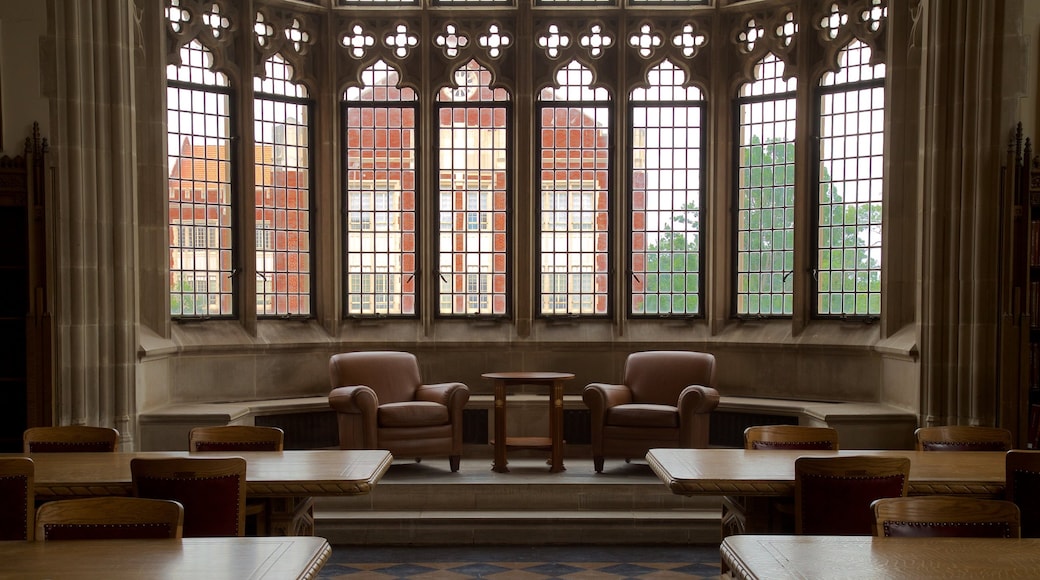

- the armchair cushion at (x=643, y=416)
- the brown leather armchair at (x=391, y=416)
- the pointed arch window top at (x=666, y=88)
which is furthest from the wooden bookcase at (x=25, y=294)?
the pointed arch window top at (x=666, y=88)

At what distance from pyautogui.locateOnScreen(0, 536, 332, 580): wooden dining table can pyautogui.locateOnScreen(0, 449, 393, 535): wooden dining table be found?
981mm

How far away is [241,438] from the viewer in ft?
15.9

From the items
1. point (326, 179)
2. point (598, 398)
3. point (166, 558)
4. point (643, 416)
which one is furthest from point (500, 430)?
point (166, 558)

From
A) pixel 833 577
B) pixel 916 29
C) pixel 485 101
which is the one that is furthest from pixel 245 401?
pixel 833 577

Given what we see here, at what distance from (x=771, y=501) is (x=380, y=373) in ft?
15.3

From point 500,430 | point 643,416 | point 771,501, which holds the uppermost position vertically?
point 771,501

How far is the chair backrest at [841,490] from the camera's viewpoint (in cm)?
374

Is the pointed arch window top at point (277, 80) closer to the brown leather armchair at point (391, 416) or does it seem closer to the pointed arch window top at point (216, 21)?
the pointed arch window top at point (216, 21)

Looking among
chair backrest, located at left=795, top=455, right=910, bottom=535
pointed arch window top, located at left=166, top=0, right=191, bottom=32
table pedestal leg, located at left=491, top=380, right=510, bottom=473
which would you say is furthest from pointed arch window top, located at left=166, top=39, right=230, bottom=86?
chair backrest, located at left=795, top=455, right=910, bottom=535

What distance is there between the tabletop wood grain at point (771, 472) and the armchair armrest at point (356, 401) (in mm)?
3393

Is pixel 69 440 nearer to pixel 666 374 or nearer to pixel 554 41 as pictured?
pixel 666 374

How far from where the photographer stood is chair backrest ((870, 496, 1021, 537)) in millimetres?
3035

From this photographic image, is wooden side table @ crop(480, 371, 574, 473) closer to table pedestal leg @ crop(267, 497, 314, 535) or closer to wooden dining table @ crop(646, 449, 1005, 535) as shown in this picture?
wooden dining table @ crop(646, 449, 1005, 535)

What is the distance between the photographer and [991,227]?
6887 mm
